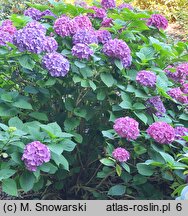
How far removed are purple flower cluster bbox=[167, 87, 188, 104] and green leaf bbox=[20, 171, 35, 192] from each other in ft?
2.62

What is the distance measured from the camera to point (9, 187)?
1550mm

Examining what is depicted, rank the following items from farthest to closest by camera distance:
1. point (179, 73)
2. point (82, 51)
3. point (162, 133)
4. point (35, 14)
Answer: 1. point (35, 14)
2. point (179, 73)
3. point (82, 51)
4. point (162, 133)

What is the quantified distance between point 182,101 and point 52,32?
71cm

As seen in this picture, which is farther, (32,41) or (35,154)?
(32,41)

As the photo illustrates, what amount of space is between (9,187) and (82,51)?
0.64m

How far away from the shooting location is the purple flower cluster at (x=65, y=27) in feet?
6.22

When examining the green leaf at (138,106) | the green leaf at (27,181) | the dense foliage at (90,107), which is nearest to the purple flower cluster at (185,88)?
the dense foliage at (90,107)

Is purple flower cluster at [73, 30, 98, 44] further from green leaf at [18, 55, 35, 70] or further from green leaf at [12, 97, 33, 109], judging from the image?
green leaf at [12, 97, 33, 109]

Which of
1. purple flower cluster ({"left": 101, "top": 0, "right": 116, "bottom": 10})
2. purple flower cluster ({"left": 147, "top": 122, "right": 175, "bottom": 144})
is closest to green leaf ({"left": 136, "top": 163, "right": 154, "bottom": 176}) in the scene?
purple flower cluster ({"left": 147, "top": 122, "right": 175, "bottom": 144})

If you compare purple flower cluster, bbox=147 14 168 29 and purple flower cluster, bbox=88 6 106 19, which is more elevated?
purple flower cluster, bbox=147 14 168 29

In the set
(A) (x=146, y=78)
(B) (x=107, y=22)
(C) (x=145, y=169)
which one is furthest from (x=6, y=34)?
(C) (x=145, y=169)

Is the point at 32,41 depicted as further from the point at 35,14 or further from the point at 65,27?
the point at 35,14

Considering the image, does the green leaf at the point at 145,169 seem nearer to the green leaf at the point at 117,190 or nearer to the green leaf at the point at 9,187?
the green leaf at the point at 117,190

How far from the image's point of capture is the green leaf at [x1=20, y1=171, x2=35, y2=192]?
5.20 feet
